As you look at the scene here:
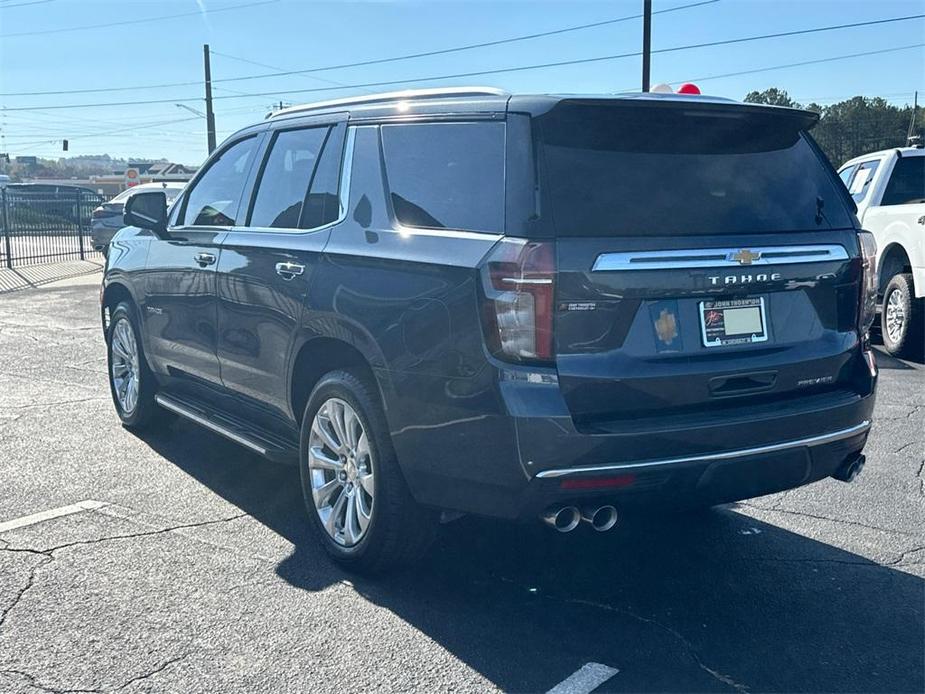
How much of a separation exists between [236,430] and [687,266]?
8.77 feet

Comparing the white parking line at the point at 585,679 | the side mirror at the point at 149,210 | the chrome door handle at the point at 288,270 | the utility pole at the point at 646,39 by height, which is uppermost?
the utility pole at the point at 646,39

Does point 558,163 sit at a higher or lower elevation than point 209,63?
lower

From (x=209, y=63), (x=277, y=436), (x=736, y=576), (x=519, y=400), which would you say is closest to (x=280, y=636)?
(x=519, y=400)

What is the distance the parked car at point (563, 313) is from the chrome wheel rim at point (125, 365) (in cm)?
230

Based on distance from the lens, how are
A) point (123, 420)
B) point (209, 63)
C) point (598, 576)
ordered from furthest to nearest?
point (209, 63) → point (123, 420) → point (598, 576)

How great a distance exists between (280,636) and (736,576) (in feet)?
6.37

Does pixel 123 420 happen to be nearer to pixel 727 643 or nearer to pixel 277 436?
pixel 277 436

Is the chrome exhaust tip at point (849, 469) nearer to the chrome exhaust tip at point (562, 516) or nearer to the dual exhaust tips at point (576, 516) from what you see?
the dual exhaust tips at point (576, 516)

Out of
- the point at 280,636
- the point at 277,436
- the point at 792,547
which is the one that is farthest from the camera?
the point at 277,436

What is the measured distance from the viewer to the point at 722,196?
3.98 m

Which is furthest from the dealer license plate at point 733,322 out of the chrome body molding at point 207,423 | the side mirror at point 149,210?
the side mirror at point 149,210

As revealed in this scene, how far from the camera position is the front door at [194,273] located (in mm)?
5652

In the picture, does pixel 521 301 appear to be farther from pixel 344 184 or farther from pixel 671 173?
pixel 344 184

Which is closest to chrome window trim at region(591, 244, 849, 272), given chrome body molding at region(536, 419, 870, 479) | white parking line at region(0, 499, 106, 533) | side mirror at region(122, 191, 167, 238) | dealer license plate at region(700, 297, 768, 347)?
dealer license plate at region(700, 297, 768, 347)
